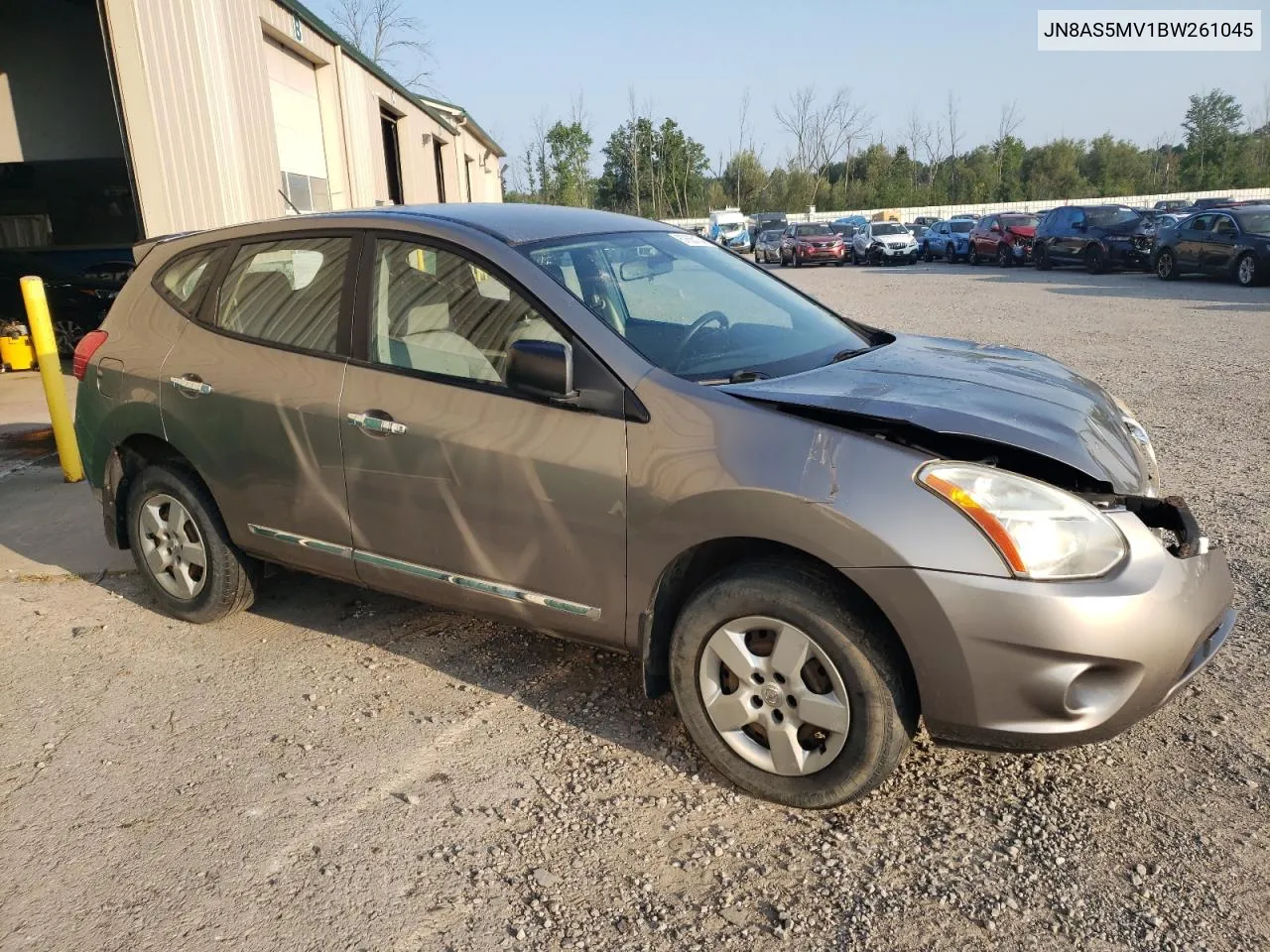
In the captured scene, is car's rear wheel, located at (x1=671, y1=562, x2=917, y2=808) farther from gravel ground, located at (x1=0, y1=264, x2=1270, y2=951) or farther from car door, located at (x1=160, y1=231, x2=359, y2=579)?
car door, located at (x1=160, y1=231, x2=359, y2=579)

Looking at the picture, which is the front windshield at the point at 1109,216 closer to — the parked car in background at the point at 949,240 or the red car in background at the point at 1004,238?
the red car in background at the point at 1004,238

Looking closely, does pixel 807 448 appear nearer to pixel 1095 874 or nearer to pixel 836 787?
pixel 836 787

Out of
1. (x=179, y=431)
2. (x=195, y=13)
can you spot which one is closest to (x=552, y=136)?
(x=195, y=13)

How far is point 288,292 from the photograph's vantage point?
3.95 m

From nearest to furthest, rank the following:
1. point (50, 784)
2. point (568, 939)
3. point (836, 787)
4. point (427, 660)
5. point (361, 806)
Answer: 1. point (568, 939)
2. point (836, 787)
3. point (361, 806)
4. point (50, 784)
5. point (427, 660)

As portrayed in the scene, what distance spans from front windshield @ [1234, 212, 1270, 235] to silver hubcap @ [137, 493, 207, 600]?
66.3ft

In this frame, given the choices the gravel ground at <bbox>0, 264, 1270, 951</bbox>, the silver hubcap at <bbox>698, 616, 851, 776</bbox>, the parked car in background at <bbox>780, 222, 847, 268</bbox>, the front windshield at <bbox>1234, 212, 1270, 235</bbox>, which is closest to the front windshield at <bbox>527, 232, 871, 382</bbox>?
the silver hubcap at <bbox>698, 616, 851, 776</bbox>

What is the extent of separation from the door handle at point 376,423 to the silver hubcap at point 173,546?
3.99 ft

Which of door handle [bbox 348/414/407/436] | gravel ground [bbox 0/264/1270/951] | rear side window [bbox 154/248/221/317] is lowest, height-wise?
gravel ground [bbox 0/264/1270/951]

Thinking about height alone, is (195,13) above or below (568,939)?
above

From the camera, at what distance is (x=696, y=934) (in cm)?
244

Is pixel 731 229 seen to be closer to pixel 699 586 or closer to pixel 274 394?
pixel 274 394

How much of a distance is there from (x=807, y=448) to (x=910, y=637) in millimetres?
586

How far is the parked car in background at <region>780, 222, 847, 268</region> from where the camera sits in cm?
3388
